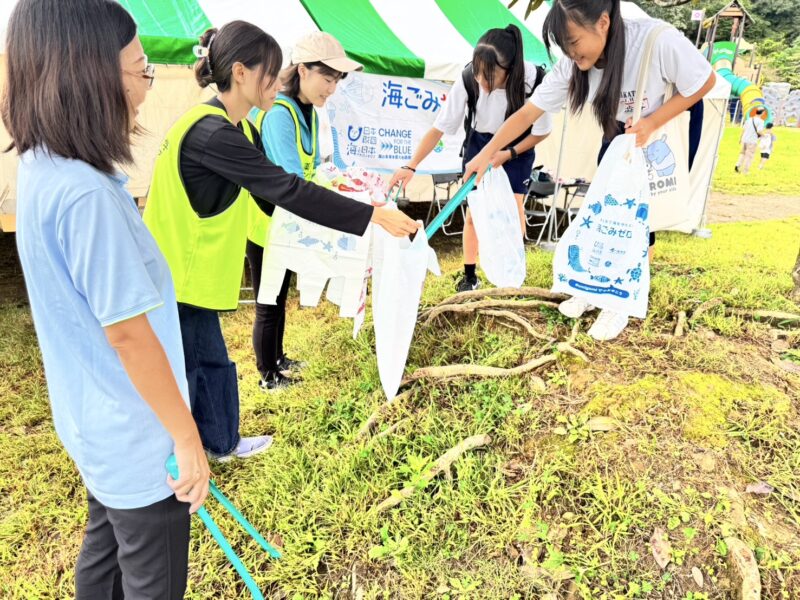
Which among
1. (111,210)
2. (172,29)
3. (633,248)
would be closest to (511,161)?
(633,248)

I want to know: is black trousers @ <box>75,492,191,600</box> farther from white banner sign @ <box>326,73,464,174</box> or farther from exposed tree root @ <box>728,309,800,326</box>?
white banner sign @ <box>326,73,464,174</box>

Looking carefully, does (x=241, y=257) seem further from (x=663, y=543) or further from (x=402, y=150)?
(x=402, y=150)

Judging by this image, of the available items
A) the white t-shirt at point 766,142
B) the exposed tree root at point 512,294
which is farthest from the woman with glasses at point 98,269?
the white t-shirt at point 766,142

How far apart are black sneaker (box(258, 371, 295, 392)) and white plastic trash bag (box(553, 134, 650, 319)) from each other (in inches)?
59.7

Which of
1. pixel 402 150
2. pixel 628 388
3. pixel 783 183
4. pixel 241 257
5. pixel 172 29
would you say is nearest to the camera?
pixel 241 257

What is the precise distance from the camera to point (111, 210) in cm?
86

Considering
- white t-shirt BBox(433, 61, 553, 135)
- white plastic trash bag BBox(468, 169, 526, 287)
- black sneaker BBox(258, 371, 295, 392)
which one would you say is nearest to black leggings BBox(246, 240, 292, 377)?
black sneaker BBox(258, 371, 295, 392)

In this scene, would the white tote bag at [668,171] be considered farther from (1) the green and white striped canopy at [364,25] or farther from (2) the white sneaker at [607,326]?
(1) the green and white striped canopy at [364,25]

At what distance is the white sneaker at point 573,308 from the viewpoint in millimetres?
2617

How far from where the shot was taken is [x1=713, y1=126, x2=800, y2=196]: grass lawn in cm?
1016

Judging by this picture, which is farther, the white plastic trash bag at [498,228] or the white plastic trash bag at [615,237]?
the white plastic trash bag at [498,228]

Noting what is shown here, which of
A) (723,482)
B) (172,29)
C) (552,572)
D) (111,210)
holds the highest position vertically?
(172,29)

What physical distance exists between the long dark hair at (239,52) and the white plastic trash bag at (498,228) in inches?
50.9

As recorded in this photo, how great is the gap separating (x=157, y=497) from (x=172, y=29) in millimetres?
3938
